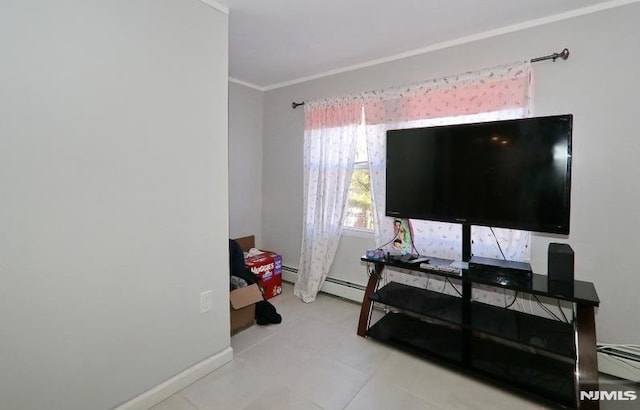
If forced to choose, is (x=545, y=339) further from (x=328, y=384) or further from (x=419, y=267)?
(x=328, y=384)

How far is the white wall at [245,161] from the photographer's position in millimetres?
3363

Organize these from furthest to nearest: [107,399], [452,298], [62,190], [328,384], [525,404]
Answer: [452,298], [328,384], [525,404], [107,399], [62,190]

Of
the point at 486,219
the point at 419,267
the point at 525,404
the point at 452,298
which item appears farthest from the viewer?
the point at 452,298

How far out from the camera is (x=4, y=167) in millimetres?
1182

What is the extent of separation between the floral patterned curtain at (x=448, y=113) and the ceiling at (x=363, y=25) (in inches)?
12.2

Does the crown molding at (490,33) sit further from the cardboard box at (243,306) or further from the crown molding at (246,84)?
the cardboard box at (243,306)

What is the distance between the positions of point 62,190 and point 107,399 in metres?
1.04

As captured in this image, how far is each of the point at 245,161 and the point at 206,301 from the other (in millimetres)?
1936

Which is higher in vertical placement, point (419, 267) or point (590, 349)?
point (419, 267)

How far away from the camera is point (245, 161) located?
138 inches

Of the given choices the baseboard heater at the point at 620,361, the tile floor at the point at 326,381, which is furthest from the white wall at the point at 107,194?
the baseboard heater at the point at 620,361

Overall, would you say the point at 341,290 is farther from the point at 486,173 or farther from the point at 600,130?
the point at 600,130

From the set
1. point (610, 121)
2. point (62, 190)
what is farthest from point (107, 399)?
point (610, 121)

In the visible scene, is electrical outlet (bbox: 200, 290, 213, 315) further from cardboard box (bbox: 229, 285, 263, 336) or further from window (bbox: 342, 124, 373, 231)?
window (bbox: 342, 124, 373, 231)
